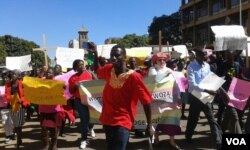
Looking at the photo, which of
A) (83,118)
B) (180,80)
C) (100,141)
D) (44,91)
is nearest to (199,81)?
(180,80)

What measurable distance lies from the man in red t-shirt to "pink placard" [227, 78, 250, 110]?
3578 mm

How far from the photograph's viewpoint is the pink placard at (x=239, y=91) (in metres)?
8.67

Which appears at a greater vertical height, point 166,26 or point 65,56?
point 166,26

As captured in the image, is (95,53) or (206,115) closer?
(95,53)

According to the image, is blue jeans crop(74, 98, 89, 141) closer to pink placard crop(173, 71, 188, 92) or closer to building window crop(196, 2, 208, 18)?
pink placard crop(173, 71, 188, 92)

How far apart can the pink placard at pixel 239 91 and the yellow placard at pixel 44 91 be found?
120 inches

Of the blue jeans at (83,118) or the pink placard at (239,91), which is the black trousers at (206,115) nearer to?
the pink placard at (239,91)

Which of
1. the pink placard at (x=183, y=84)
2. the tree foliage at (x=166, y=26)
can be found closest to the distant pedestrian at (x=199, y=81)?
the pink placard at (x=183, y=84)

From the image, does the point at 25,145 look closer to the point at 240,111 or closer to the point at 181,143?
the point at 181,143

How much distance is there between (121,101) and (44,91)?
13.0 ft

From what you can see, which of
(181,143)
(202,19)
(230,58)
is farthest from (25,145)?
(202,19)

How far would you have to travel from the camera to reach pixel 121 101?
5438mm

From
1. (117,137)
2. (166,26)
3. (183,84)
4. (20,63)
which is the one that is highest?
(166,26)

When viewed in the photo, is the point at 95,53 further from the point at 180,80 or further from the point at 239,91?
the point at 180,80
